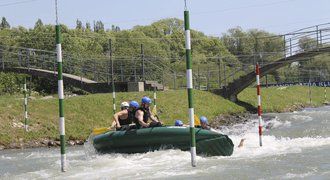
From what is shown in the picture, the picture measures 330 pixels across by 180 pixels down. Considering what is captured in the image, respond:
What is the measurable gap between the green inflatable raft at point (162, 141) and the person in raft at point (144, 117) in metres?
0.37

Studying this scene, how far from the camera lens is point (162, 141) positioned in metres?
13.1

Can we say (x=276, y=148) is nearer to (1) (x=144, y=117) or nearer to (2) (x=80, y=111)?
(1) (x=144, y=117)

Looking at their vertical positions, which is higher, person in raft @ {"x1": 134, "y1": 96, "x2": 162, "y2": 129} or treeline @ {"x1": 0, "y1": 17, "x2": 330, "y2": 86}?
treeline @ {"x1": 0, "y1": 17, "x2": 330, "y2": 86}

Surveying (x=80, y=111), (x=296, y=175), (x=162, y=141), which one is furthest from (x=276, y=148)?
(x=80, y=111)

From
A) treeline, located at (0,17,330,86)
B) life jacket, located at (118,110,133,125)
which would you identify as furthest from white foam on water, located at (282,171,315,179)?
treeline, located at (0,17,330,86)

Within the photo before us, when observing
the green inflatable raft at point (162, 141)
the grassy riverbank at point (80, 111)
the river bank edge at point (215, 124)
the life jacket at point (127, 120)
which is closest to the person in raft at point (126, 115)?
the life jacket at point (127, 120)

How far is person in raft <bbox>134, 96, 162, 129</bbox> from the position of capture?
13.7 meters

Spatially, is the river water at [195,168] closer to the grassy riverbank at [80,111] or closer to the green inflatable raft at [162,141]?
the green inflatable raft at [162,141]

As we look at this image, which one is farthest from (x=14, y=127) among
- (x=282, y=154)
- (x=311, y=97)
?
(x=311, y=97)

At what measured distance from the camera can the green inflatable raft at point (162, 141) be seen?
1270 centimetres

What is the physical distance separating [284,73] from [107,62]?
35919 mm

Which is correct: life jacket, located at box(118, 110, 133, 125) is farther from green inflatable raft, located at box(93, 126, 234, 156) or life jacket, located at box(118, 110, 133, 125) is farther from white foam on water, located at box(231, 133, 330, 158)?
white foam on water, located at box(231, 133, 330, 158)

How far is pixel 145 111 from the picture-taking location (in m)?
14.2

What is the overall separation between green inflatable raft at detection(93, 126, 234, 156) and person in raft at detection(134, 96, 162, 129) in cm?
37
